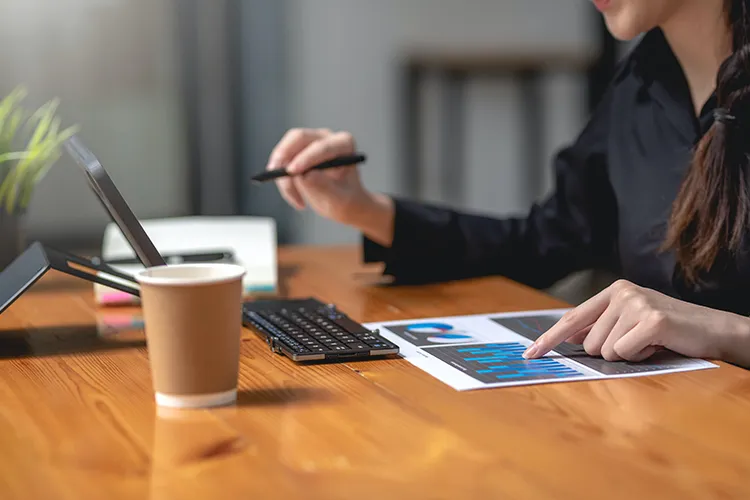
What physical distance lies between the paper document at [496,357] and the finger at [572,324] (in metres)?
0.01

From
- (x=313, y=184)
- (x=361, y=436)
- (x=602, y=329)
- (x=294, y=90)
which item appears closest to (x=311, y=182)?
(x=313, y=184)

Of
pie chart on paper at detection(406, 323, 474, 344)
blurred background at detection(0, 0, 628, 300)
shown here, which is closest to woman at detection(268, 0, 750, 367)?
pie chart on paper at detection(406, 323, 474, 344)

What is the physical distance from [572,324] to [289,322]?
30 cm

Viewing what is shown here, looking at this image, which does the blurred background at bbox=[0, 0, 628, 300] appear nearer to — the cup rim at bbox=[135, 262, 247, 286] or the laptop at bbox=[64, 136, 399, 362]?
the laptop at bbox=[64, 136, 399, 362]

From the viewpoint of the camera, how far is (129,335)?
1.05 m

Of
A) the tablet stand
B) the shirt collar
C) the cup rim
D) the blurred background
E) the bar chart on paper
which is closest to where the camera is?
the cup rim

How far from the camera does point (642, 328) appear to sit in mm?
869

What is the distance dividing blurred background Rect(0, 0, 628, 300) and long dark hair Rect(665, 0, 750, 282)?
2.02 meters

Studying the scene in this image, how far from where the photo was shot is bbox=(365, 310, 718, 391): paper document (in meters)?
0.85

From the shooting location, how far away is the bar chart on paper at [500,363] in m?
0.84

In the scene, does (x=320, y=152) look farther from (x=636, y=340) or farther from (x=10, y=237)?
(x=636, y=340)

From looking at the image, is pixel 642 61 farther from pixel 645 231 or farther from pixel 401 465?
pixel 401 465

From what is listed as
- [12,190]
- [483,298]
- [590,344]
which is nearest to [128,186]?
[12,190]

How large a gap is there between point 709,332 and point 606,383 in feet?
0.46
